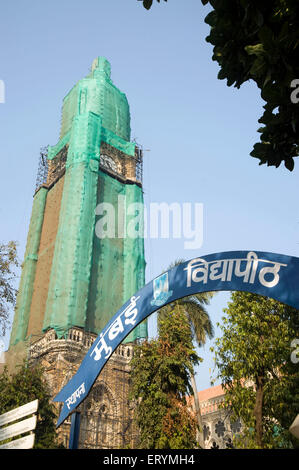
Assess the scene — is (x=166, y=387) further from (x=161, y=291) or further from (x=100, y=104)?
(x=100, y=104)

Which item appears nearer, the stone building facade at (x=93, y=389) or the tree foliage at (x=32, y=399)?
the tree foliage at (x=32, y=399)

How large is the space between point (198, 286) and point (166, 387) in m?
11.5

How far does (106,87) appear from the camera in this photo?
43.0m

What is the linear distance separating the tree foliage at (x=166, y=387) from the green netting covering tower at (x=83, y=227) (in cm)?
1286

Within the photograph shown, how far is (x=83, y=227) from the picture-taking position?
33688 mm

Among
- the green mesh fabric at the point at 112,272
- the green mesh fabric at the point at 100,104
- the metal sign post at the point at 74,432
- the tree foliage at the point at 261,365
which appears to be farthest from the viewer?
the green mesh fabric at the point at 100,104

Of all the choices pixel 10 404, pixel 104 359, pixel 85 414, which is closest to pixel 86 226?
pixel 85 414

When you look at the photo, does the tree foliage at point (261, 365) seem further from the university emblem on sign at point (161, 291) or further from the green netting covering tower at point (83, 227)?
the green netting covering tower at point (83, 227)

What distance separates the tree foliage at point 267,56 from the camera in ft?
13.9

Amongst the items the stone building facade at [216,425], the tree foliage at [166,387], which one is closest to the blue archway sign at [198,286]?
the tree foliage at [166,387]

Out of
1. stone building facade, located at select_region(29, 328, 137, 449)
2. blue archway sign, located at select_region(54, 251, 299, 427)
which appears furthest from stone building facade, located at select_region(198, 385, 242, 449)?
blue archway sign, located at select_region(54, 251, 299, 427)

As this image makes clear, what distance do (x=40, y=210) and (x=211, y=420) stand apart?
23.8 m

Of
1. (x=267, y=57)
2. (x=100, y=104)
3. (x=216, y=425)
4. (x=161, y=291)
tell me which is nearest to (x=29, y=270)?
(x=100, y=104)

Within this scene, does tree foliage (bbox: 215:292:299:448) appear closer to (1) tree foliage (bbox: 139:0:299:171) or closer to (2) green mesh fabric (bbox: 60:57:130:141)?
(1) tree foliage (bbox: 139:0:299:171)
